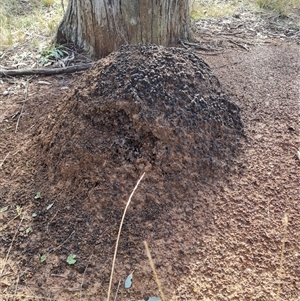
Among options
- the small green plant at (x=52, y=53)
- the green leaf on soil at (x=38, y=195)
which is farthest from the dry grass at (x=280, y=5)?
the green leaf on soil at (x=38, y=195)

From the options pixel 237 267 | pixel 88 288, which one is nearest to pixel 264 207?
pixel 237 267

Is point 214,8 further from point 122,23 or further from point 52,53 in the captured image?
point 52,53

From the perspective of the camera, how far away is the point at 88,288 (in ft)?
4.61

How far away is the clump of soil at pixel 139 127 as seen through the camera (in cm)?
173

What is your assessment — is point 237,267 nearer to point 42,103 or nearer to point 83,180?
point 83,180

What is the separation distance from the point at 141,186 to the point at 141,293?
480 millimetres

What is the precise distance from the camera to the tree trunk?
9.27 feet

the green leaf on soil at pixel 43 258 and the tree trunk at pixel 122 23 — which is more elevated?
the tree trunk at pixel 122 23

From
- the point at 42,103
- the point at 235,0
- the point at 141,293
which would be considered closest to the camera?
the point at 141,293

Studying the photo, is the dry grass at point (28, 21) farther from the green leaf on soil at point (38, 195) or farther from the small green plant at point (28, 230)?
the small green plant at point (28, 230)

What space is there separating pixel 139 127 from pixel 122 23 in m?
1.44

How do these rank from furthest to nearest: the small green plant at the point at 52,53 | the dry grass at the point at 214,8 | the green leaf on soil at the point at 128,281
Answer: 1. the dry grass at the point at 214,8
2. the small green plant at the point at 52,53
3. the green leaf on soil at the point at 128,281

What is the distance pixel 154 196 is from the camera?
1657mm

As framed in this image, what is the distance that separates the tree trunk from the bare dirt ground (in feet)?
3.22
